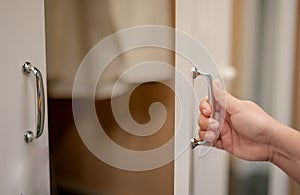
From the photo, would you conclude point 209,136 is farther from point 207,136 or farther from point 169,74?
point 169,74

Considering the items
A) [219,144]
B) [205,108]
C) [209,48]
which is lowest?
[219,144]

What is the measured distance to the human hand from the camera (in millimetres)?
794

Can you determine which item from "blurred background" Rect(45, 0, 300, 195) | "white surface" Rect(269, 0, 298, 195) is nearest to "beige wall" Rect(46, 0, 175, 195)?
"blurred background" Rect(45, 0, 300, 195)

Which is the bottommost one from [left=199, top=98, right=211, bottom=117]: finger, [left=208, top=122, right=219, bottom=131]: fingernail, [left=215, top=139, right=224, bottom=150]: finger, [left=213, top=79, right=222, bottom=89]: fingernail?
[left=215, top=139, right=224, bottom=150]: finger

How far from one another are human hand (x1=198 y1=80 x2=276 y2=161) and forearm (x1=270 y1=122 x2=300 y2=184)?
1 centimetres

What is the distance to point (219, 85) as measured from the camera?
793 millimetres

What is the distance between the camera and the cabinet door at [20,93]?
2.56ft

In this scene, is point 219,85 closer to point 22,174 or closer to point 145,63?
point 145,63

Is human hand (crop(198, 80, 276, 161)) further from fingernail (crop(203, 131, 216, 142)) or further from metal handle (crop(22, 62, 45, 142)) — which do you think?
metal handle (crop(22, 62, 45, 142))

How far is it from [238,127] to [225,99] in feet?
0.25

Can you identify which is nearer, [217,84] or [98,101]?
[217,84]

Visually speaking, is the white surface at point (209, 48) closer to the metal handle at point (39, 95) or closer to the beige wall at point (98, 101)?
the beige wall at point (98, 101)

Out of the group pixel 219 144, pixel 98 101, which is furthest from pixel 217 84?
pixel 98 101

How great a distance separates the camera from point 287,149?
79 centimetres
